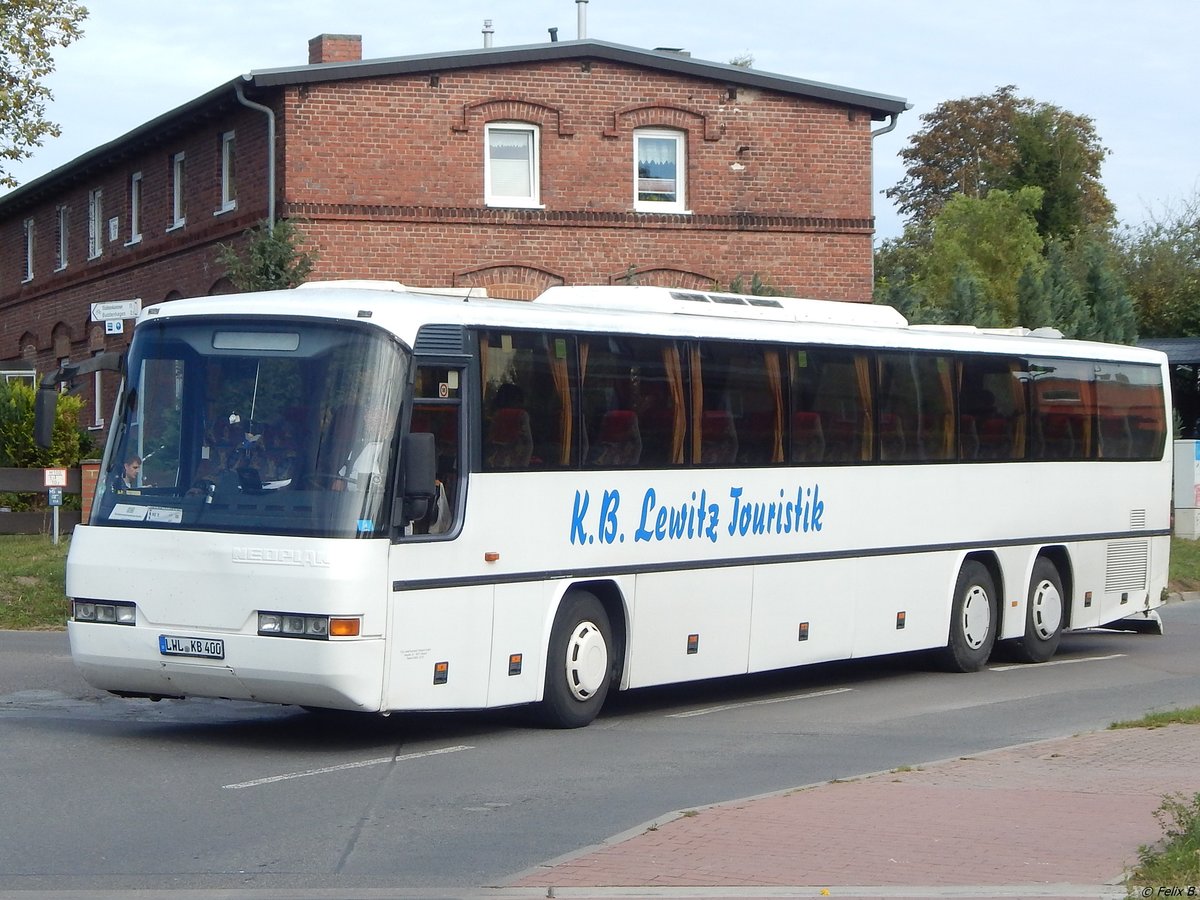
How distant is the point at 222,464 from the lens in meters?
11.4

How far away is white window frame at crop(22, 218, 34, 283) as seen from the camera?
153ft

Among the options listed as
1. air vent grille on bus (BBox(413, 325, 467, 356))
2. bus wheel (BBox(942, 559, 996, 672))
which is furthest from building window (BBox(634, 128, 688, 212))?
air vent grille on bus (BBox(413, 325, 467, 356))

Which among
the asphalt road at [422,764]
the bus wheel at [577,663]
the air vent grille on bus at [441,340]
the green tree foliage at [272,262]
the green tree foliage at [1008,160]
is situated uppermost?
the green tree foliage at [1008,160]

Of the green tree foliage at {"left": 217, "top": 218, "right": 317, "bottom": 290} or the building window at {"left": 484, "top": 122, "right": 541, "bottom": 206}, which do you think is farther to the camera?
the building window at {"left": 484, "top": 122, "right": 541, "bottom": 206}

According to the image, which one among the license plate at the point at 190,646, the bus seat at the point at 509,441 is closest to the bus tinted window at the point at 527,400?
the bus seat at the point at 509,441

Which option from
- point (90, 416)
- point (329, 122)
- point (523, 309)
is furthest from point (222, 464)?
point (90, 416)

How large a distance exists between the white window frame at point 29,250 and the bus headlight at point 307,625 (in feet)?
125

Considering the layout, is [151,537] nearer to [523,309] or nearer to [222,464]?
[222,464]

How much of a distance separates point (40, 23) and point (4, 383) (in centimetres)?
933

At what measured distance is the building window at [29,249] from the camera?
46.6 meters

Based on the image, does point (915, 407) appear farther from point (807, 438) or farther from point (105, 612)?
point (105, 612)

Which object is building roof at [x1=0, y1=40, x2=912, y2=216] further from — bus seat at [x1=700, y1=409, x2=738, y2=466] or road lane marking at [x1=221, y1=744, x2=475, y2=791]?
road lane marking at [x1=221, y1=744, x2=475, y2=791]

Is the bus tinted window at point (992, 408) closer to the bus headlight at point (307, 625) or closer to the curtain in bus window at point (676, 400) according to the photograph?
the curtain in bus window at point (676, 400)

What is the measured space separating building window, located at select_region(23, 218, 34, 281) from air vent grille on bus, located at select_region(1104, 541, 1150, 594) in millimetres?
34044
